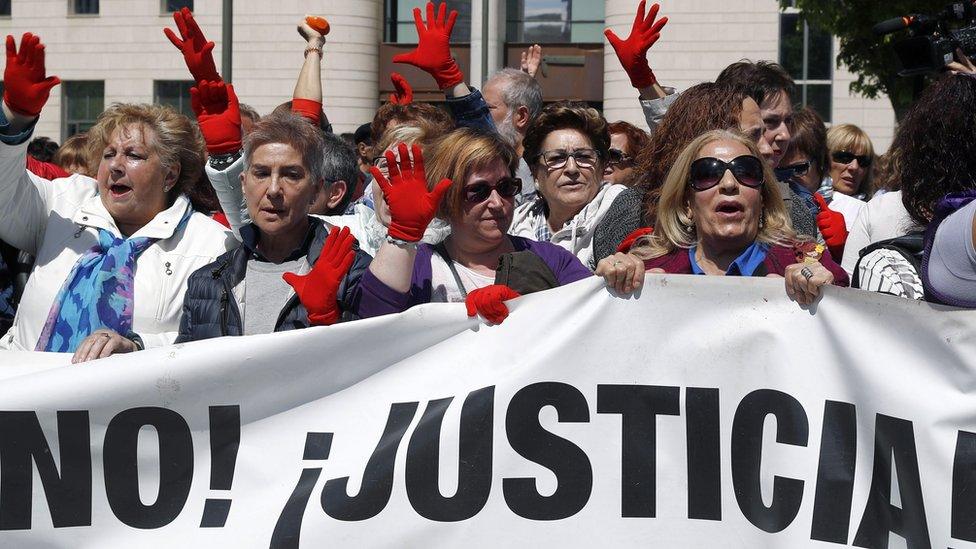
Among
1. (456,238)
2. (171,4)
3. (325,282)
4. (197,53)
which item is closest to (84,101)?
(171,4)

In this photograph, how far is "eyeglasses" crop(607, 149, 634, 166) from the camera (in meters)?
6.02

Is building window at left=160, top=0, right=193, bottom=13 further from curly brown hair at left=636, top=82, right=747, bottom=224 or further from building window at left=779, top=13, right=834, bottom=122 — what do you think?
curly brown hair at left=636, top=82, right=747, bottom=224

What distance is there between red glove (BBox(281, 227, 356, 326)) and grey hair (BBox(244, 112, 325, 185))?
546 mm

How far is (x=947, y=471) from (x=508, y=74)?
3929 millimetres

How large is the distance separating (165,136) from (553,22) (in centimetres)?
2542

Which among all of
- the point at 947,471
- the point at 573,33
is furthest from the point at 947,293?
the point at 573,33

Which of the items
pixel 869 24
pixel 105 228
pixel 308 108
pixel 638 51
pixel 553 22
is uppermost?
pixel 553 22

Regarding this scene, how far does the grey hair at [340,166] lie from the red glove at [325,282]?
6.27 feet

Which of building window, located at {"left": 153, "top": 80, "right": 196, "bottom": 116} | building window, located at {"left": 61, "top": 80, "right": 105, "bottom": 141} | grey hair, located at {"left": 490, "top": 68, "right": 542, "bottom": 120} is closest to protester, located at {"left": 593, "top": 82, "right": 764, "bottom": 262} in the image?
grey hair, located at {"left": 490, "top": 68, "right": 542, "bottom": 120}

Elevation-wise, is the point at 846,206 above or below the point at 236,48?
below

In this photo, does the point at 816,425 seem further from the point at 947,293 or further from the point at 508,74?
the point at 508,74

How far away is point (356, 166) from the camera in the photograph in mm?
5914

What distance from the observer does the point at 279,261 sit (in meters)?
4.07

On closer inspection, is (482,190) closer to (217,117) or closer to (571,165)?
(217,117)
